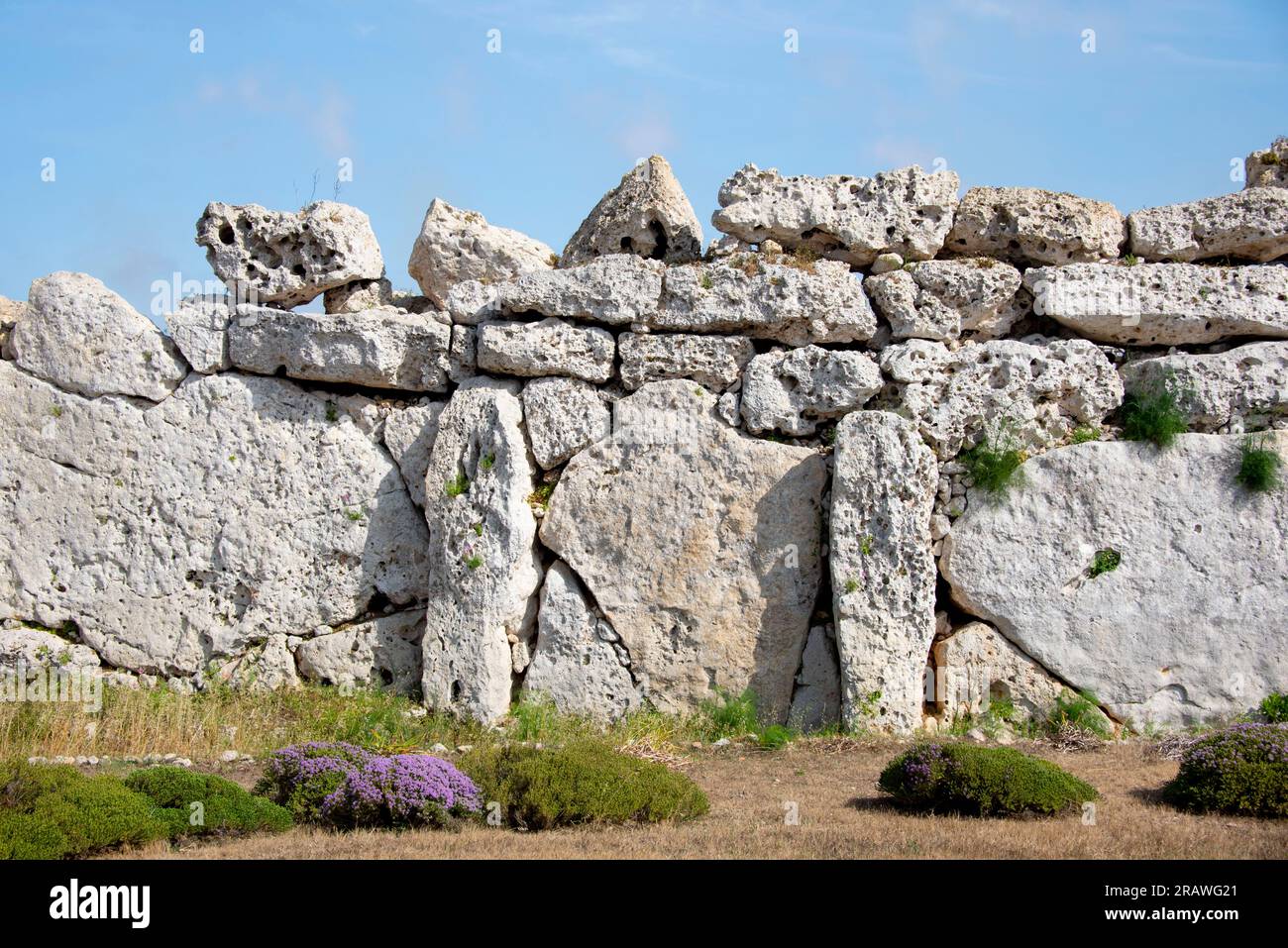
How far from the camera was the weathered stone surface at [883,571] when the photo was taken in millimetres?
10773

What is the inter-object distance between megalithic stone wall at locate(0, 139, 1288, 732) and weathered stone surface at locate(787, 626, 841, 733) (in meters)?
0.04

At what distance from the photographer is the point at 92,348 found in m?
12.5

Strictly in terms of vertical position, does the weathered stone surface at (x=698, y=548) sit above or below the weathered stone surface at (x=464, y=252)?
below

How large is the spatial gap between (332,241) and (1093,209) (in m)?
7.61

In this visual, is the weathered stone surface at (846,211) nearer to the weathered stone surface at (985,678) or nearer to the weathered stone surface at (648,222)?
the weathered stone surface at (648,222)

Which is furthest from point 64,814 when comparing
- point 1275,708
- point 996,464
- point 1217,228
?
point 1217,228

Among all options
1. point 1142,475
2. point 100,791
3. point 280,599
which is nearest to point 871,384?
point 1142,475

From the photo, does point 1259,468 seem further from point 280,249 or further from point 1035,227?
point 280,249

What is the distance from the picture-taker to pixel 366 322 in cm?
1224

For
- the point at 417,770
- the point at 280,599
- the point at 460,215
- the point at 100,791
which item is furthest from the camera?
the point at 460,215

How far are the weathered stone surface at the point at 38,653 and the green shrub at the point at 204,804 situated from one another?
14.6 ft

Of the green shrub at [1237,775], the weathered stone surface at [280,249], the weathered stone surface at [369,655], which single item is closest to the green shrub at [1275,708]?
the green shrub at [1237,775]
